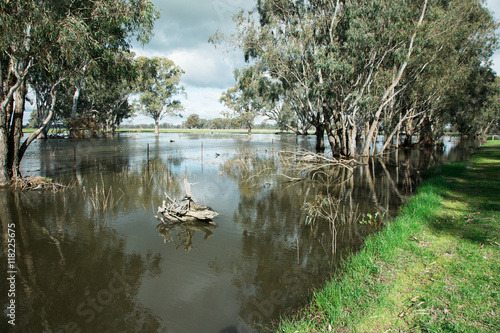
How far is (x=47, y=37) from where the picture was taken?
11062 millimetres

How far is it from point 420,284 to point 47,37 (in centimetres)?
1447

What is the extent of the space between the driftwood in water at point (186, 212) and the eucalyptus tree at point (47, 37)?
751 cm

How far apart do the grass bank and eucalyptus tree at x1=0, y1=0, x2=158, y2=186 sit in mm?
12048

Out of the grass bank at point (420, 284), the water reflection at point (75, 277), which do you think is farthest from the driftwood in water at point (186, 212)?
the grass bank at point (420, 284)

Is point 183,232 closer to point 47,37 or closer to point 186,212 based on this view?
point 186,212

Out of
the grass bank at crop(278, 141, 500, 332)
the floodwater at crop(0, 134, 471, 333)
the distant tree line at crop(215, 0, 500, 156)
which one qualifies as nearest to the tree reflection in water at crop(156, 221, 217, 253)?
the floodwater at crop(0, 134, 471, 333)

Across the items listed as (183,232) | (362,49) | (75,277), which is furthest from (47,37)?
(362,49)

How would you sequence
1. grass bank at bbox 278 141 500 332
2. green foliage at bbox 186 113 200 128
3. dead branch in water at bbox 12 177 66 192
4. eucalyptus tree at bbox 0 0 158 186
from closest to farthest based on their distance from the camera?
1. grass bank at bbox 278 141 500 332
2. eucalyptus tree at bbox 0 0 158 186
3. dead branch in water at bbox 12 177 66 192
4. green foliage at bbox 186 113 200 128

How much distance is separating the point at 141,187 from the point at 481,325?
12677 millimetres

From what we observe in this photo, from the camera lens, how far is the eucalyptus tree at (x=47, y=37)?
983 cm

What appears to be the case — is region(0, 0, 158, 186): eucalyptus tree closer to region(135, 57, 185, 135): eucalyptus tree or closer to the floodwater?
the floodwater

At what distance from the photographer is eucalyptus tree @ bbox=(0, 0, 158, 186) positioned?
9.83m

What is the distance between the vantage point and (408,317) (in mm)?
3465

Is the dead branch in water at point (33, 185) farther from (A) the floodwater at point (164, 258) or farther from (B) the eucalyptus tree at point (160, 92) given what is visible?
(B) the eucalyptus tree at point (160, 92)
